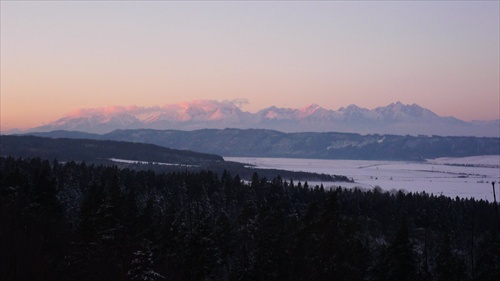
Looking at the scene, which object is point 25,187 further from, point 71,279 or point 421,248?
point 421,248

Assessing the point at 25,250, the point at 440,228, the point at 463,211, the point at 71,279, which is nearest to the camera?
the point at 71,279

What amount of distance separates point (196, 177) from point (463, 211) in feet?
178

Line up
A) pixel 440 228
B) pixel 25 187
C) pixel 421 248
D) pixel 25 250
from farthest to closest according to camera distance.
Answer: pixel 440 228 < pixel 421 248 < pixel 25 187 < pixel 25 250

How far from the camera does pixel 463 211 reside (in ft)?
357

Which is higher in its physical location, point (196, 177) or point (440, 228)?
point (196, 177)

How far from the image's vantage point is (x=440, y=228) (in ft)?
331

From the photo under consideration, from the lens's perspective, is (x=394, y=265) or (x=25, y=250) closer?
(x=394, y=265)

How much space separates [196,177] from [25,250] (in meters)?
71.1

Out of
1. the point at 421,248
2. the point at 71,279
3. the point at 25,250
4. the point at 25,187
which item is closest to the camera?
the point at 71,279

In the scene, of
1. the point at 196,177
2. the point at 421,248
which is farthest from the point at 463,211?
the point at 196,177

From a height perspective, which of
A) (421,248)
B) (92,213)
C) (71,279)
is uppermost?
(92,213)

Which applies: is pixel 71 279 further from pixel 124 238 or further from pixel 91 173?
pixel 91 173

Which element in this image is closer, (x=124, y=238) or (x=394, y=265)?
(x=394, y=265)

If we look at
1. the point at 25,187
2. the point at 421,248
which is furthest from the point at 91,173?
the point at 421,248
